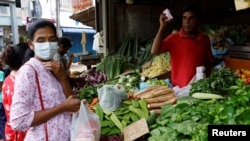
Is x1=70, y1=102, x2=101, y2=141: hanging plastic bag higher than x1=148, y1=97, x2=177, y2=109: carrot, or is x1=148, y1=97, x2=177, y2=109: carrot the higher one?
x1=70, y1=102, x2=101, y2=141: hanging plastic bag

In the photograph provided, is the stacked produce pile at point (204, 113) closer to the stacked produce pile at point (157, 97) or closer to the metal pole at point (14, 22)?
the stacked produce pile at point (157, 97)

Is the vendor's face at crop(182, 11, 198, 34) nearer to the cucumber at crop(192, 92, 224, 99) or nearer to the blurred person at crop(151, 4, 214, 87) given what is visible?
the blurred person at crop(151, 4, 214, 87)

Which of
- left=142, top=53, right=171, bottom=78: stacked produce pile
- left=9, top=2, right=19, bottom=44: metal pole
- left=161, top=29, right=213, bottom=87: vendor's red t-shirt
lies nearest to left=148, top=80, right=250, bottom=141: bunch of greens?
left=161, top=29, right=213, bottom=87: vendor's red t-shirt

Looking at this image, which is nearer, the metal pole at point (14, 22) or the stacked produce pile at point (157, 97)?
the stacked produce pile at point (157, 97)

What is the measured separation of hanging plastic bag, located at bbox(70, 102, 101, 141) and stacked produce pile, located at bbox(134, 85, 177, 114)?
96 cm

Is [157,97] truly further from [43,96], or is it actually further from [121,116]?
[43,96]

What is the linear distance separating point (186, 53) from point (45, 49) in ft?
7.34

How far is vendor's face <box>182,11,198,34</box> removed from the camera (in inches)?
145

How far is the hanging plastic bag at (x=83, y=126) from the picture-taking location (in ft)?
6.68

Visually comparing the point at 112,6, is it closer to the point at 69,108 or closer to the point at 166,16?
the point at 166,16

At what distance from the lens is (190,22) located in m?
3.73

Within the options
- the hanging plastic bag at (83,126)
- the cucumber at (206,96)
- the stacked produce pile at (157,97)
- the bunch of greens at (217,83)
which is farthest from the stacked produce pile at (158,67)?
the hanging plastic bag at (83,126)

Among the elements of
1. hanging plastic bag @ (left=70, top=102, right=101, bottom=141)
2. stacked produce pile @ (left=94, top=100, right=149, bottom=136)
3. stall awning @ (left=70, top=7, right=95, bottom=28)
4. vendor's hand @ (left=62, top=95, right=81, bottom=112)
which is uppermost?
stall awning @ (left=70, top=7, right=95, bottom=28)

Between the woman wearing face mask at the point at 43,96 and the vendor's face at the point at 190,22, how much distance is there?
6.83 ft
